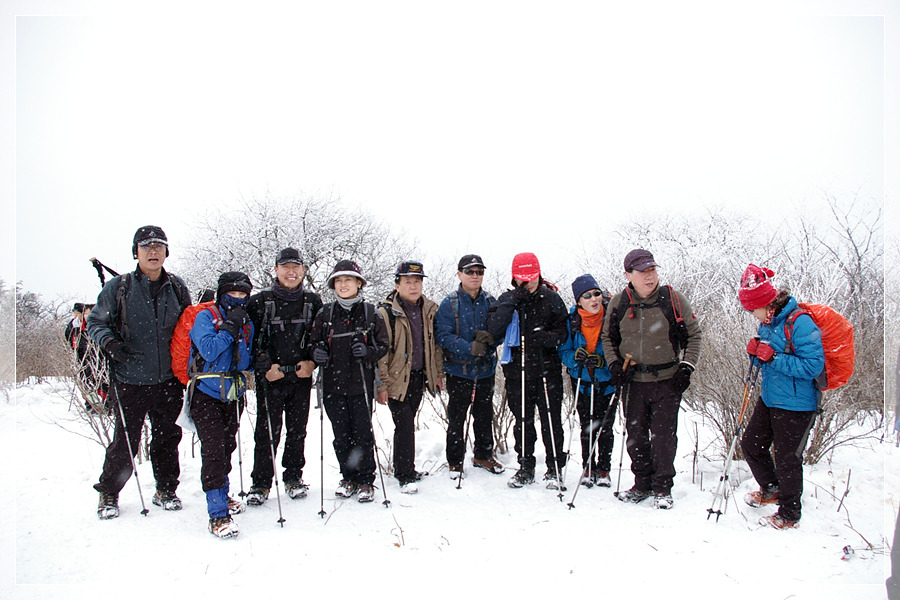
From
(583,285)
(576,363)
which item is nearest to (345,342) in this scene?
(576,363)

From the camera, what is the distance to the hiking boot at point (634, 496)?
4.17m

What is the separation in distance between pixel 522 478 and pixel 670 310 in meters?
2.04

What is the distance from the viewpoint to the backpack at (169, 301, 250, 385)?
3.95 metres

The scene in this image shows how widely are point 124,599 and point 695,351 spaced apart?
4.35 meters

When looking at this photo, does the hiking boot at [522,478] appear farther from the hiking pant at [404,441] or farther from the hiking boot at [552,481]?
the hiking pant at [404,441]

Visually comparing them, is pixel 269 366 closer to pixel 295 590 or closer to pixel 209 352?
pixel 209 352

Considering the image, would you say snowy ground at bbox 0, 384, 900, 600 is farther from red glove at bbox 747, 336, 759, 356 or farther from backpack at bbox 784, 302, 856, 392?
red glove at bbox 747, 336, 759, 356

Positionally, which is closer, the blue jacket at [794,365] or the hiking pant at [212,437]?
the blue jacket at [794,365]

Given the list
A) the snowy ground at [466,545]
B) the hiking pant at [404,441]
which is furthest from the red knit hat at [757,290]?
the hiking pant at [404,441]

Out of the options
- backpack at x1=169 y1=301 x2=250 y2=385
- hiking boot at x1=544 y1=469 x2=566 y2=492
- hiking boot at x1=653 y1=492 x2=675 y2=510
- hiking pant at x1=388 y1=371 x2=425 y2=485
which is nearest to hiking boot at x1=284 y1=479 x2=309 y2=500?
hiking pant at x1=388 y1=371 x2=425 y2=485

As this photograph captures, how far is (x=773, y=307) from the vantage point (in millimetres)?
3717

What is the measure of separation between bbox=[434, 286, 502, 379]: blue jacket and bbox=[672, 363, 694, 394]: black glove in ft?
5.28

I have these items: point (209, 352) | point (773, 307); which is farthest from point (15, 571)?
point (773, 307)

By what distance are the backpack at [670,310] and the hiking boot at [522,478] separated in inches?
59.8
